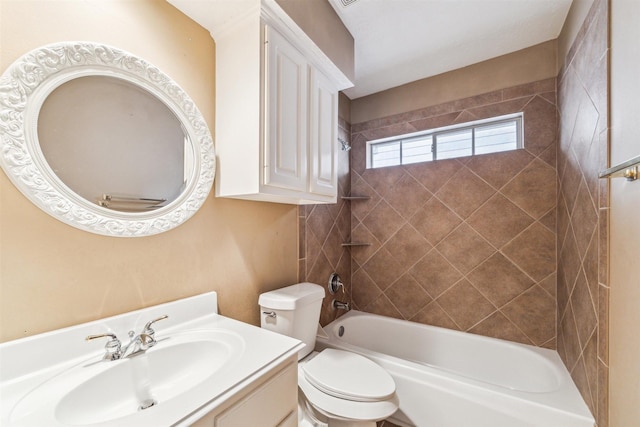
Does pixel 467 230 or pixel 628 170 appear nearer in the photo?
pixel 628 170

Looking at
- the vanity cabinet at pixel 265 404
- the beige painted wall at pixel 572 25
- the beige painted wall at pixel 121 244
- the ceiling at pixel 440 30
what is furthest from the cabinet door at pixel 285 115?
the beige painted wall at pixel 572 25

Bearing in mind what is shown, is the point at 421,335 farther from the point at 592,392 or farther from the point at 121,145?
the point at 121,145

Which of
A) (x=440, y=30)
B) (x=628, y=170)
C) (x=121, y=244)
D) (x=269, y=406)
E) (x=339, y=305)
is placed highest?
(x=440, y=30)

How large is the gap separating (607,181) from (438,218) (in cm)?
109

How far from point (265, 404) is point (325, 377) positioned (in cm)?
57

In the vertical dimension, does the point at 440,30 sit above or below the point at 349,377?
above

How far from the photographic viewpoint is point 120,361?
81 cm

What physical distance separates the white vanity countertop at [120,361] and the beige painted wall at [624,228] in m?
1.13

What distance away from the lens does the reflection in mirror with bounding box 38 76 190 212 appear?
2.70 feet

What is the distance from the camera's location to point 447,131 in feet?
7.02

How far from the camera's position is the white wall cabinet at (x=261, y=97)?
111 centimetres

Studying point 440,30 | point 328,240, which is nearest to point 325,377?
point 328,240

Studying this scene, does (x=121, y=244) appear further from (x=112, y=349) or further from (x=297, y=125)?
(x=297, y=125)

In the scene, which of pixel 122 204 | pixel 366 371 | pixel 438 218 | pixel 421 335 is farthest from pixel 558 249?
pixel 122 204
